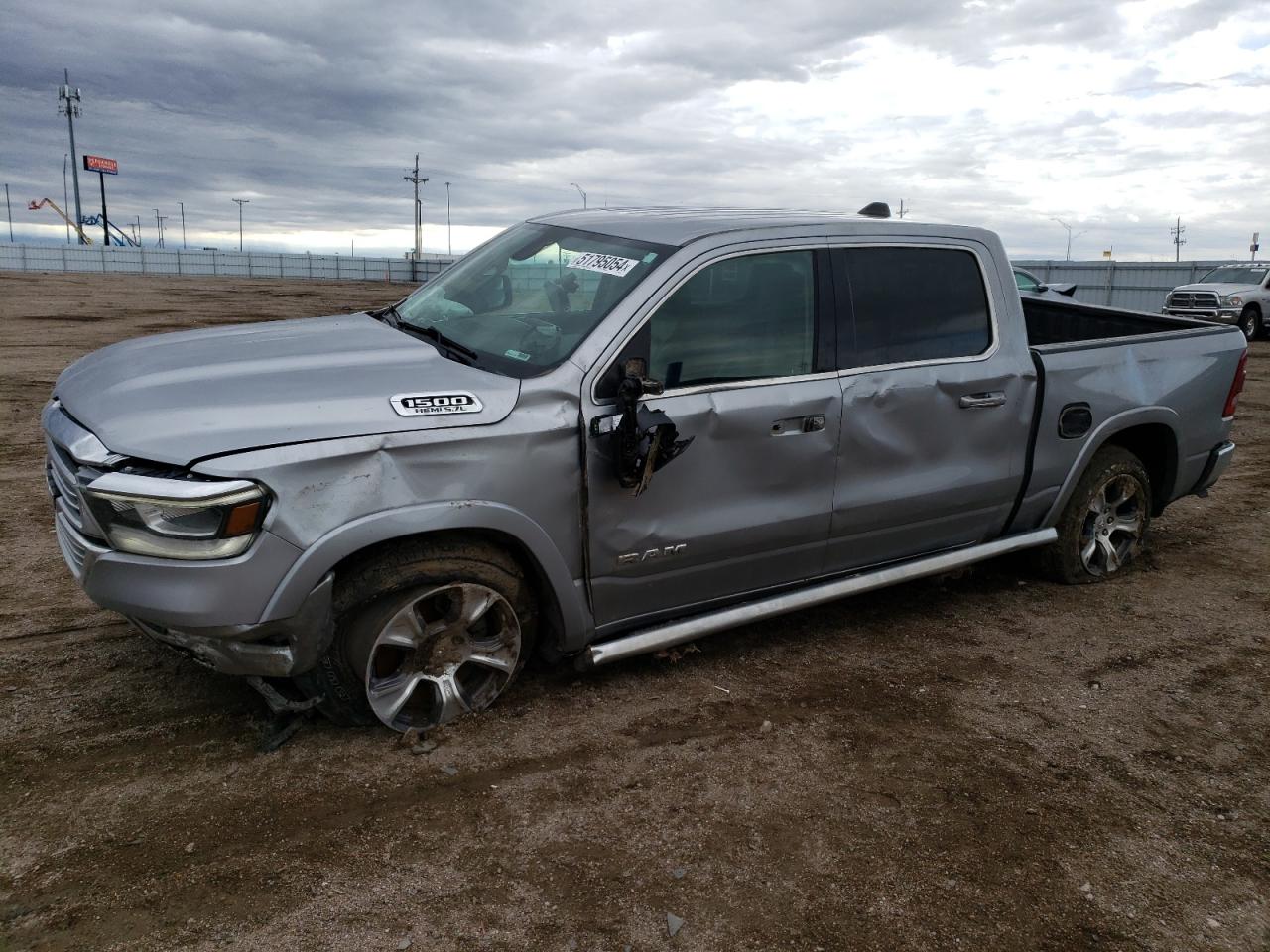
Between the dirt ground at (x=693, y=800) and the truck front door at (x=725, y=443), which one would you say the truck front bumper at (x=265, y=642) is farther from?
the truck front door at (x=725, y=443)

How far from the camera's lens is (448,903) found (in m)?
2.79

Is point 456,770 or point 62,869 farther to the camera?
point 456,770

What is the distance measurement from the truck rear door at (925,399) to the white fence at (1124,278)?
96.3ft

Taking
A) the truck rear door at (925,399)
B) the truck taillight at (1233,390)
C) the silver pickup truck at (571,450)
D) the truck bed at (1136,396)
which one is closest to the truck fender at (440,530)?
the silver pickup truck at (571,450)

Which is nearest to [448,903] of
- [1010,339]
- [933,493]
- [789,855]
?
[789,855]

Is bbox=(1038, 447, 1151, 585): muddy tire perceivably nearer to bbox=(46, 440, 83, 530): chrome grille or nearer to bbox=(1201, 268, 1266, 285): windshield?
bbox=(46, 440, 83, 530): chrome grille

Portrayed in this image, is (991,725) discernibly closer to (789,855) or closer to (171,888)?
(789,855)

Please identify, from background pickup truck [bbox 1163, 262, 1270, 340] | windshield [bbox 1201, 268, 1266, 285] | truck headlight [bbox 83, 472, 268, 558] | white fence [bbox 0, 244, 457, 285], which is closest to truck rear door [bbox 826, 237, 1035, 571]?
truck headlight [bbox 83, 472, 268, 558]

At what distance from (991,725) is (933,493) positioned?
42.4 inches

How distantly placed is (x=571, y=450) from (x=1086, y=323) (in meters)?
4.05

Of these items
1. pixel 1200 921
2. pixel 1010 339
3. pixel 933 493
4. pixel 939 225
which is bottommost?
pixel 1200 921

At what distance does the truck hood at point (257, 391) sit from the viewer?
3061mm

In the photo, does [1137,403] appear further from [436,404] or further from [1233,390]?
[436,404]

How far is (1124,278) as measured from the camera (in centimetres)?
3391
